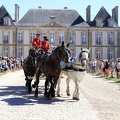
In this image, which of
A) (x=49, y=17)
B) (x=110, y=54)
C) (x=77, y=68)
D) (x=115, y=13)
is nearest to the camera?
(x=77, y=68)

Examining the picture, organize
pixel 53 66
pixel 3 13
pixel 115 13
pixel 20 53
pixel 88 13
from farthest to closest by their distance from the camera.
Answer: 1. pixel 88 13
2. pixel 115 13
3. pixel 3 13
4. pixel 20 53
5. pixel 53 66

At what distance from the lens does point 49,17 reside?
5550 centimetres

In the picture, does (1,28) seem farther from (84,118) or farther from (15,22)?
(84,118)

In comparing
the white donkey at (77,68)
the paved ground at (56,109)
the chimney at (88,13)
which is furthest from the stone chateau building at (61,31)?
the paved ground at (56,109)

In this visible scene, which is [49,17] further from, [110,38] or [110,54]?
[110,54]

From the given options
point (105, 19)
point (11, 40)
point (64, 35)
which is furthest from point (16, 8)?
point (105, 19)

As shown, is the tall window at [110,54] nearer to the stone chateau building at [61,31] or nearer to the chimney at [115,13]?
the stone chateau building at [61,31]

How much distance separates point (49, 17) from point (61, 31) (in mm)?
3347

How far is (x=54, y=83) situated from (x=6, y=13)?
4606 centimetres

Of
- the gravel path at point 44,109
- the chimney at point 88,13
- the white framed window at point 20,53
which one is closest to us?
the gravel path at point 44,109

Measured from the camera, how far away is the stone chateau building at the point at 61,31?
5397 cm

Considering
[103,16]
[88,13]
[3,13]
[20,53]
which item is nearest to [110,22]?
[103,16]

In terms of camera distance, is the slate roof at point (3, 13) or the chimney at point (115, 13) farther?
the chimney at point (115, 13)

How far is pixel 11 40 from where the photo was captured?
178 feet
